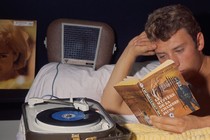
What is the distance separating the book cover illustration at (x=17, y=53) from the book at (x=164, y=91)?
3.46ft

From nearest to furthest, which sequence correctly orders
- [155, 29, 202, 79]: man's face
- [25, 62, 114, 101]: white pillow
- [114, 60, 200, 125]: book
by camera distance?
[114, 60, 200, 125]: book < [155, 29, 202, 79]: man's face < [25, 62, 114, 101]: white pillow

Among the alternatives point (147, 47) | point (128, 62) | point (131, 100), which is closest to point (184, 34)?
point (147, 47)

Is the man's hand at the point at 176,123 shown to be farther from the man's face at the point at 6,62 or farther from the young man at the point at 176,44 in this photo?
the man's face at the point at 6,62

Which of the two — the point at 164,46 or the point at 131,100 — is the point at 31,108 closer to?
the point at 131,100

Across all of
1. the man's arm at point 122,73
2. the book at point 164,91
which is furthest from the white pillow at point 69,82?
the book at point 164,91

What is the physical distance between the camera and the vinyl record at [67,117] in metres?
0.86

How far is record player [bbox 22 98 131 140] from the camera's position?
82 centimetres

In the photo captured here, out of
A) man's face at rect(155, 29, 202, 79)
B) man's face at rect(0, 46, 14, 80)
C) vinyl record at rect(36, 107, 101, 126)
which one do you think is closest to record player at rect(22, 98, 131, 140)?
vinyl record at rect(36, 107, 101, 126)

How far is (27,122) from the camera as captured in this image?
88 cm

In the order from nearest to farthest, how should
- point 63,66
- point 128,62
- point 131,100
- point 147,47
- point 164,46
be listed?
point 131,100 < point 164,46 < point 147,47 < point 128,62 < point 63,66

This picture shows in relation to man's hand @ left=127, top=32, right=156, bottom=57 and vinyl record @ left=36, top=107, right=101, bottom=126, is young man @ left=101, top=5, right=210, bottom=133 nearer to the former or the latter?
man's hand @ left=127, top=32, right=156, bottom=57

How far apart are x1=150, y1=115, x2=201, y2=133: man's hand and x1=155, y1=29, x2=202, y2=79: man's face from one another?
0.41m

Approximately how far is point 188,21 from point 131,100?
52cm

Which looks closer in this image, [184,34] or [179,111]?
[179,111]
